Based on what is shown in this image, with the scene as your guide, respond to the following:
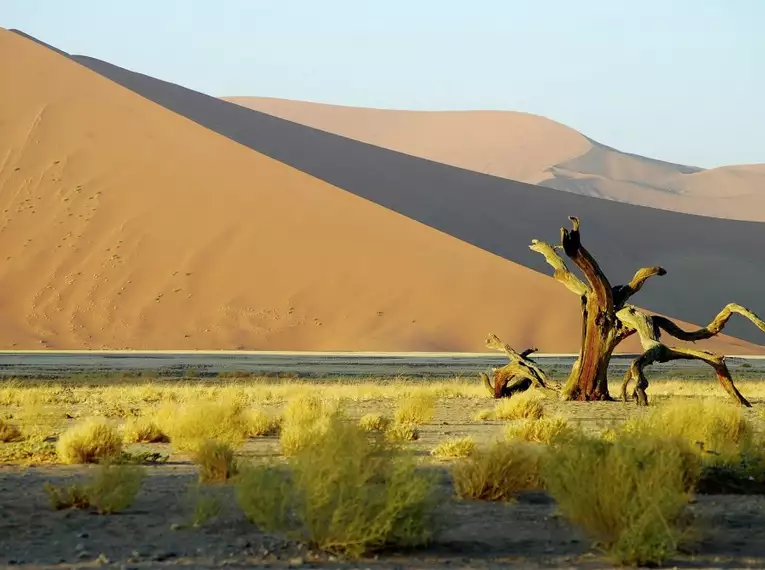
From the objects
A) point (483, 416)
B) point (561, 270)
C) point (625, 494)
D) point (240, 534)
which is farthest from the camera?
point (561, 270)

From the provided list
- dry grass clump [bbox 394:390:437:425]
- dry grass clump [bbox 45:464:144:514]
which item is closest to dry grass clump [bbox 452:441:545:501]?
dry grass clump [bbox 45:464:144:514]

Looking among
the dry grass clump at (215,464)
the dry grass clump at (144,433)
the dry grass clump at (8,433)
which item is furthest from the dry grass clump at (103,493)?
the dry grass clump at (144,433)

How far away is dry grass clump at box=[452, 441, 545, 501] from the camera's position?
10.7m

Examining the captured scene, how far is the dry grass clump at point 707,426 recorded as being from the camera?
42.2 feet

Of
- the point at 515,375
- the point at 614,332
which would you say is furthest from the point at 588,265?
the point at 515,375

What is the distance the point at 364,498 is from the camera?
26.6 feet

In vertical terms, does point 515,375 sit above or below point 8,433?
above

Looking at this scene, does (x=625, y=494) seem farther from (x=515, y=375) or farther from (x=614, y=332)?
(x=515, y=375)

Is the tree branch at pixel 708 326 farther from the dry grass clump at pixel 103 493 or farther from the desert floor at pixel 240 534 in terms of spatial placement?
the dry grass clump at pixel 103 493

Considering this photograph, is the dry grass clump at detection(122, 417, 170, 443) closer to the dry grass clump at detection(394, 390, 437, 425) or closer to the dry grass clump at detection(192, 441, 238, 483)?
the dry grass clump at detection(394, 390, 437, 425)

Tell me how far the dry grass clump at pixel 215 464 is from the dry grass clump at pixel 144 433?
4.86m

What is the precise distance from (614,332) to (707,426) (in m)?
7.61

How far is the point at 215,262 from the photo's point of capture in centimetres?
6556

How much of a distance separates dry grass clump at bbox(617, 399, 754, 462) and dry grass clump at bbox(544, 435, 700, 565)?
9.45 feet
